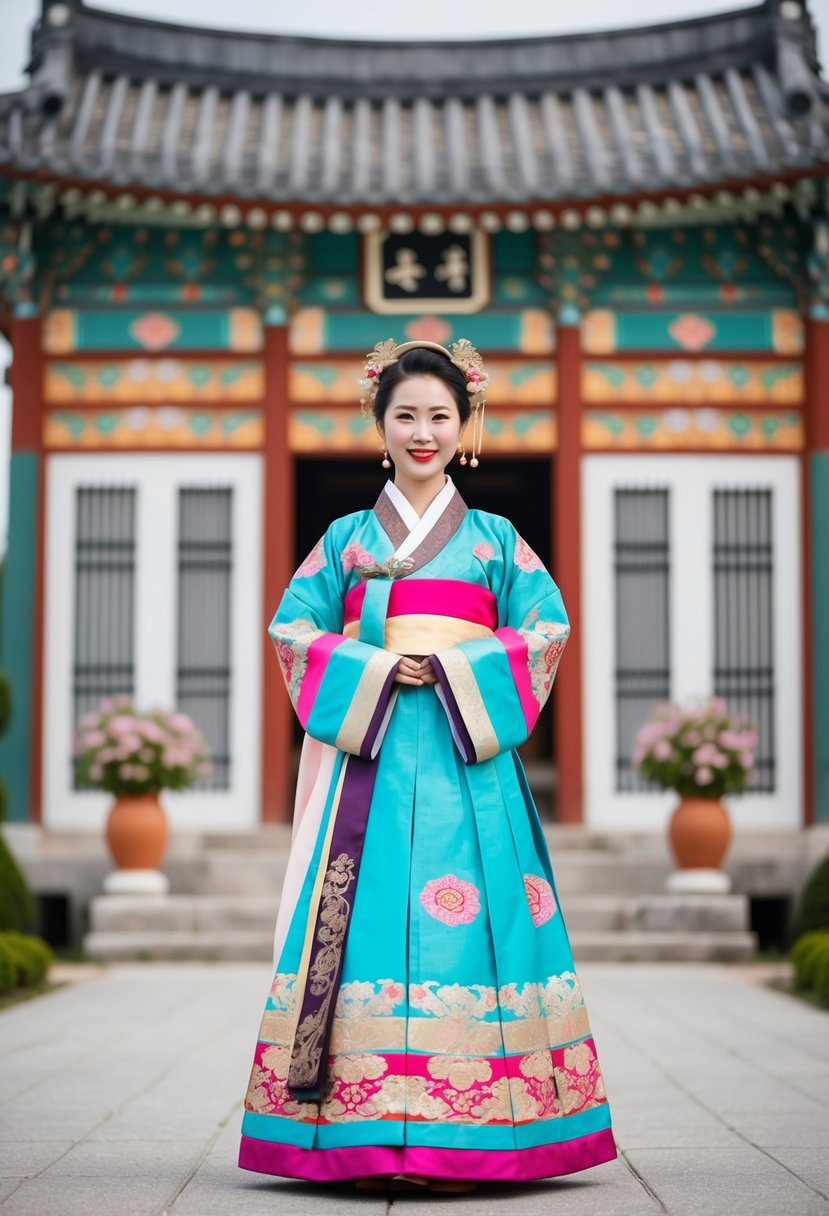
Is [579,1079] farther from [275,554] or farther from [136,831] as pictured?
[275,554]

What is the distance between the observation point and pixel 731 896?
38.4 ft

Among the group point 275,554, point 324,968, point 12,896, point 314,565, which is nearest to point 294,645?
point 314,565

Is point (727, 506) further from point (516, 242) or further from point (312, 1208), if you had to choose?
point (312, 1208)

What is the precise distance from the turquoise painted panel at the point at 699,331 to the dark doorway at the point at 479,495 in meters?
3.42

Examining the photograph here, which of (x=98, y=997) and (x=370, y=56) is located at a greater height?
(x=370, y=56)

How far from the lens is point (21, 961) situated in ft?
30.6

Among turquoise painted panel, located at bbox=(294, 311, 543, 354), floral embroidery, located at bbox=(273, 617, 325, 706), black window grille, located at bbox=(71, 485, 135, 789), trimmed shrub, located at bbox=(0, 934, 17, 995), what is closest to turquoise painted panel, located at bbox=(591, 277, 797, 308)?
turquoise painted panel, located at bbox=(294, 311, 543, 354)

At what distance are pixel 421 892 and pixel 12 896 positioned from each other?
5945 mm

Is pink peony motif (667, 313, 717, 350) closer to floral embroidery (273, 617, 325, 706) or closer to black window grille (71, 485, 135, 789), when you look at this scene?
black window grille (71, 485, 135, 789)

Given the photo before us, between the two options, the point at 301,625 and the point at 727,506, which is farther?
the point at 727,506

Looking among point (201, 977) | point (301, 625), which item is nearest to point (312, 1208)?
point (301, 625)

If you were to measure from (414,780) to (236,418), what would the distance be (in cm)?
899

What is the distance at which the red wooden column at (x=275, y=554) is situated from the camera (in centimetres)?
1306

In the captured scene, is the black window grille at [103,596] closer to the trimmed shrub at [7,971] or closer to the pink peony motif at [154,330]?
the pink peony motif at [154,330]
